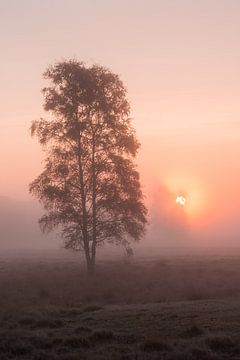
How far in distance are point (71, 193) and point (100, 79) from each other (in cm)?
854

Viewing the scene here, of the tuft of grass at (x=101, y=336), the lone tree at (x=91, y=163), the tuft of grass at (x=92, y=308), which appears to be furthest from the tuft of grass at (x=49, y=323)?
the lone tree at (x=91, y=163)

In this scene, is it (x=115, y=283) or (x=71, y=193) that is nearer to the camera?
(x=115, y=283)

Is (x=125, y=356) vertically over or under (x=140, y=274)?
under

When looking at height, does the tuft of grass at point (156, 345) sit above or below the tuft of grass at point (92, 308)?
below

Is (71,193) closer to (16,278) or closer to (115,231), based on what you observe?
(115,231)

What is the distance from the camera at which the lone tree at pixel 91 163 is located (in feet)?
117

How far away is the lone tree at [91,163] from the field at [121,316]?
342cm

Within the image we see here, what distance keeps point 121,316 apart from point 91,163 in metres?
17.3

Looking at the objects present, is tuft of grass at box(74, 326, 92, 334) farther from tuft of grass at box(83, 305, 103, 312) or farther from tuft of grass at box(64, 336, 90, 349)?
tuft of grass at box(83, 305, 103, 312)

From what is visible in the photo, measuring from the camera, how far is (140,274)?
36.0 meters

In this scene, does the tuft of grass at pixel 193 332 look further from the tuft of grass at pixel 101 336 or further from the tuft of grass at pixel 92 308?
the tuft of grass at pixel 92 308

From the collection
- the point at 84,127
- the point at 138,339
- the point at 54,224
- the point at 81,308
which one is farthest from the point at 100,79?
the point at 138,339

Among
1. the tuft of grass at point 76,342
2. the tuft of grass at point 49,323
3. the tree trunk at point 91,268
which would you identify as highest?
the tree trunk at point 91,268

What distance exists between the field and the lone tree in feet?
11.2
